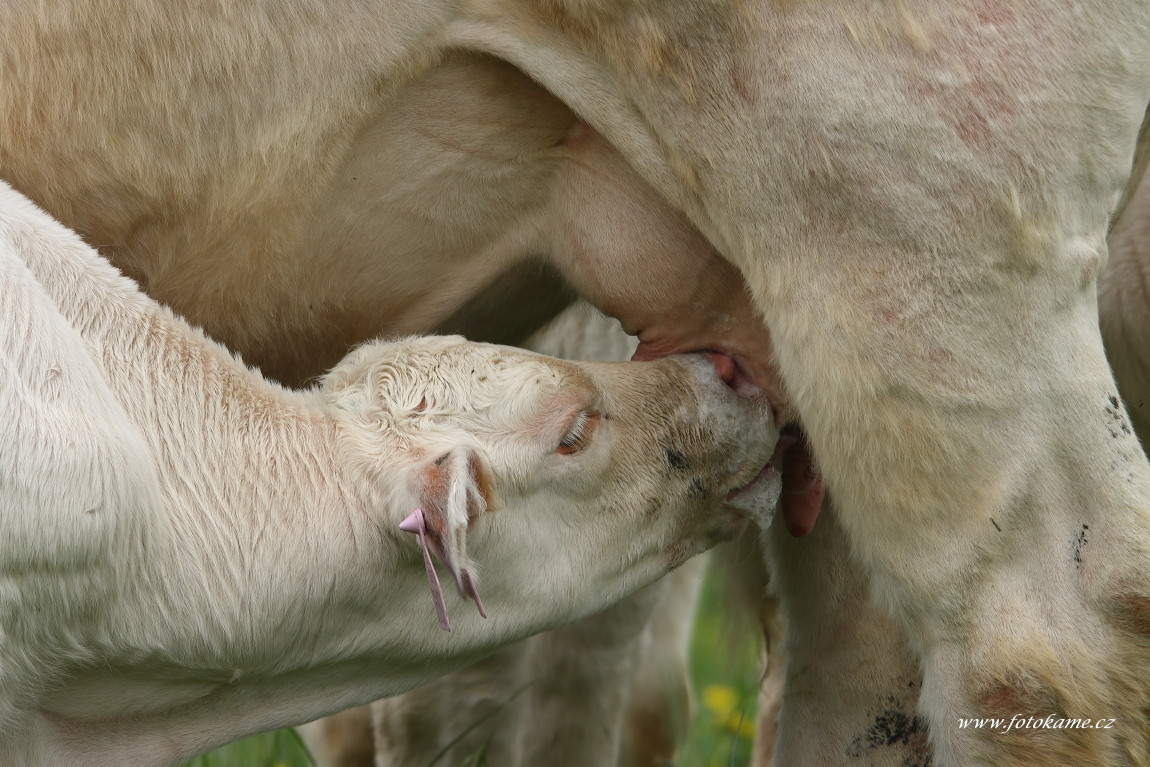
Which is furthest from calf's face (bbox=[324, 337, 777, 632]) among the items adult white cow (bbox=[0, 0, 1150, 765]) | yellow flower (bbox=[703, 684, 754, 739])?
yellow flower (bbox=[703, 684, 754, 739])

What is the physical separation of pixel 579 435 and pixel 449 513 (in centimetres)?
55

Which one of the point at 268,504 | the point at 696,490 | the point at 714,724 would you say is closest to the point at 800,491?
the point at 696,490

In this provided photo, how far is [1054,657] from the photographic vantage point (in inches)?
111

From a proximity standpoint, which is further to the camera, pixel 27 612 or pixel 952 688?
pixel 952 688

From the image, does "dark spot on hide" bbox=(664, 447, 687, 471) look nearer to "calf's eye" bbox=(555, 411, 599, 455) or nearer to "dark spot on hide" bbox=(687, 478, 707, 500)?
"dark spot on hide" bbox=(687, 478, 707, 500)

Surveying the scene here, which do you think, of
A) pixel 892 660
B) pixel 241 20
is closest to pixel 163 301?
pixel 241 20

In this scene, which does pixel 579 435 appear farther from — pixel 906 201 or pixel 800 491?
pixel 906 201

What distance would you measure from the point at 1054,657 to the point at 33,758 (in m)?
2.09

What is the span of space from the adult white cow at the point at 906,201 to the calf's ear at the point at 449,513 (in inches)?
27.8

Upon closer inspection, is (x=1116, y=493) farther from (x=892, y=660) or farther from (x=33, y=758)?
(x=33, y=758)

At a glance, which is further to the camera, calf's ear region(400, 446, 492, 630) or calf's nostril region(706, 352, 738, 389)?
calf's nostril region(706, 352, 738, 389)

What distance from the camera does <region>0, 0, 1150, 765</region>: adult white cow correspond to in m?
2.70

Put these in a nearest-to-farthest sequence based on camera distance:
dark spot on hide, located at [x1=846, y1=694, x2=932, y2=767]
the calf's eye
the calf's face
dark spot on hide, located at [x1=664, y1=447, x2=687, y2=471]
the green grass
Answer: the calf's face, the calf's eye, dark spot on hide, located at [x1=664, y1=447, x2=687, y2=471], dark spot on hide, located at [x1=846, y1=694, x2=932, y2=767], the green grass

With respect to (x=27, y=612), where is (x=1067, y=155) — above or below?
above
